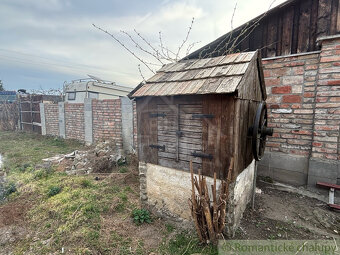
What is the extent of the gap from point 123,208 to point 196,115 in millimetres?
2325

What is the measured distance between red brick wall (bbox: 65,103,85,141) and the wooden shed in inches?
235

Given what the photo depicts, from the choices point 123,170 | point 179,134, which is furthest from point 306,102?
→ point 123,170

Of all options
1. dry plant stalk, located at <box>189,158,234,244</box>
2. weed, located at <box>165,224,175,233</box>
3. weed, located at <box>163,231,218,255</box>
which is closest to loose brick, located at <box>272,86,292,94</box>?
dry plant stalk, located at <box>189,158,234,244</box>

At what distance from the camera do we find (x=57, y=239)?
2592 millimetres

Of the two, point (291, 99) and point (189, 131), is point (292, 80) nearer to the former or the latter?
point (291, 99)

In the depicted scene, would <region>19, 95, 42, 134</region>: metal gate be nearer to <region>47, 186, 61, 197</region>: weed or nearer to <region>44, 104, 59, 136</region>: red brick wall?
<region>44, 104, 59, 136</region>: red brick wall

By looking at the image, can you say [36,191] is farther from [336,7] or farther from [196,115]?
[336,7]

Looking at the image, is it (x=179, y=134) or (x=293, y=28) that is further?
(x=293, y=28)

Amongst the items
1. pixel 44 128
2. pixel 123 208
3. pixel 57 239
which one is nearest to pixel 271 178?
pixel 123 208

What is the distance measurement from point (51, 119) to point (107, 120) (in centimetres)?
476

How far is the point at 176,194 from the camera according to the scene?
286 cm

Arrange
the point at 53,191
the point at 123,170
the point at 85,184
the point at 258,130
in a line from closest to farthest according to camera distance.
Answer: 1. the point at 258,130
2. the point at 53,191
3. the point at 85,184
4. the point at 123,170

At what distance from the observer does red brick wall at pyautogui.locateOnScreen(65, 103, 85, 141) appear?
8000 millimetres

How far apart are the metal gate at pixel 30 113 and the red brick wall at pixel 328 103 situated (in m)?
12.5
